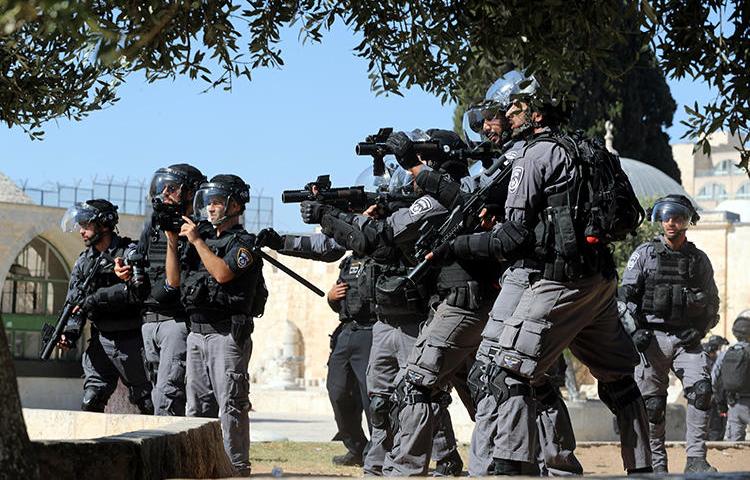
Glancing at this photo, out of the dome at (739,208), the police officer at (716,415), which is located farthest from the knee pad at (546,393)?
the dome at (739,208)

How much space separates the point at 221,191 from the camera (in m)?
8.56

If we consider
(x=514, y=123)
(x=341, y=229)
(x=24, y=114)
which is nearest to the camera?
(x=514, y=123)

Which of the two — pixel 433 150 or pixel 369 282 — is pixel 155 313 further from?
pixel 433 150

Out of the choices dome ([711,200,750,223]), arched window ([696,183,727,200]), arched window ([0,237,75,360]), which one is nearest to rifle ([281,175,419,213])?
arched window ([0,237,75,360])

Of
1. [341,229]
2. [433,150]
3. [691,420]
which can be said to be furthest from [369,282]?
[691,420]

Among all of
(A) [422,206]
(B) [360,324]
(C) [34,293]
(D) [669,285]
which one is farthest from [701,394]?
(C) [34,293]

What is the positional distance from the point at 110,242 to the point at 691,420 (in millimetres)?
4706

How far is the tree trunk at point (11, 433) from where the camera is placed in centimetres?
379

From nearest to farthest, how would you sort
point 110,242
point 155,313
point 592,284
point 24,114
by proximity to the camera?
point 592,284 < point 24,114 < point 155,313 < point 110,242

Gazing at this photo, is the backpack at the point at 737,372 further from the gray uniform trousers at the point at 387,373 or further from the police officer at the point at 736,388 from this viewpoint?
the gray uniform trousers at the point at 387,373

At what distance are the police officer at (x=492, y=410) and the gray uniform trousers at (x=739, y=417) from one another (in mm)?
9521

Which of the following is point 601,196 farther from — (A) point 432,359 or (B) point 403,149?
(B) point 403,149

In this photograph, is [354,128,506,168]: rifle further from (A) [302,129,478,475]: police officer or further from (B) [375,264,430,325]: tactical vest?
(B) [375,264,430,325]: tactical vest

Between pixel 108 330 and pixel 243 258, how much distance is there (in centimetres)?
198
